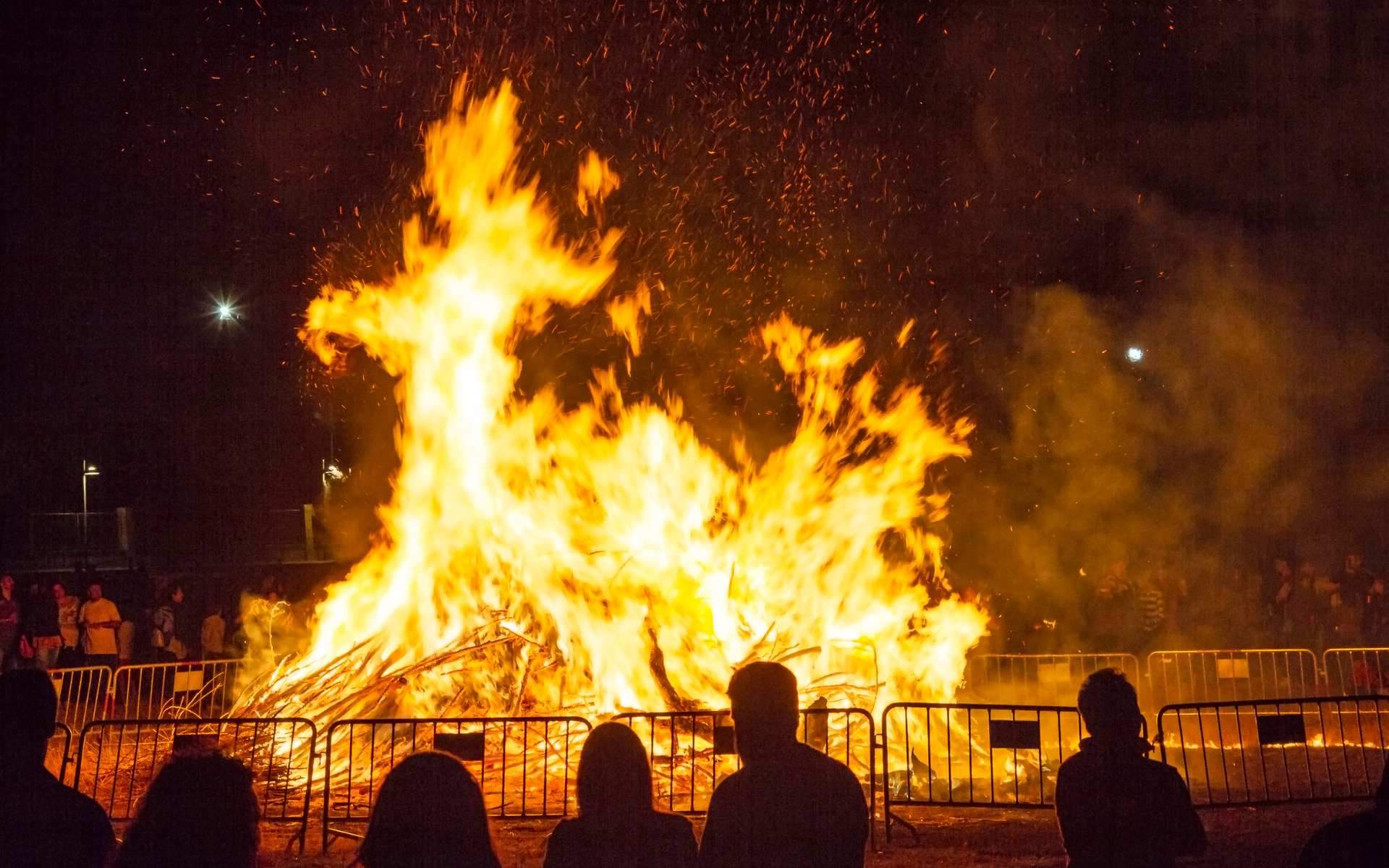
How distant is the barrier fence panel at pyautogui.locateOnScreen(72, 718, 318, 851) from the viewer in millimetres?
7644

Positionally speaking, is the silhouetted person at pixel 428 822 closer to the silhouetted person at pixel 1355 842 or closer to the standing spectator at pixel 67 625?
the silhouetted person at pixel 1355 842

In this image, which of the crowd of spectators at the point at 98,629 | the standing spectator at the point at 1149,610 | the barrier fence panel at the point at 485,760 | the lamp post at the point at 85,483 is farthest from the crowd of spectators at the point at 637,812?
the lamp post at the point at 85,483

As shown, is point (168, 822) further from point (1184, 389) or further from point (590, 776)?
point (1184, 389)

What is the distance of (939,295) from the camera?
16.6 m

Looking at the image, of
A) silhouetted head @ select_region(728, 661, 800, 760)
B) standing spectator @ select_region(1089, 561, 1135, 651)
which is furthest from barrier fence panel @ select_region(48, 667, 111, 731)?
standing spectator @ select_region(1089, 561, 1135, 651)

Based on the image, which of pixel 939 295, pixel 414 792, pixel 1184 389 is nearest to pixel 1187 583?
pixel 1184 389

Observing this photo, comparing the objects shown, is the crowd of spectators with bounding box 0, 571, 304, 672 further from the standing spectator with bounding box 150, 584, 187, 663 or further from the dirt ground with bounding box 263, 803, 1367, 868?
the dirt ground with bounding box 263, 803, 1367, 868

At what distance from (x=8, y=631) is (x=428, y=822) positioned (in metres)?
12.6

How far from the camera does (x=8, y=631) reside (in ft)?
41.9

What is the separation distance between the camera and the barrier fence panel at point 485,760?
754 centimetres

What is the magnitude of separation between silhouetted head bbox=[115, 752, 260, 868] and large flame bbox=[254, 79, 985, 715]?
257 inches

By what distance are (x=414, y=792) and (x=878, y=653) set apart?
26.9ft

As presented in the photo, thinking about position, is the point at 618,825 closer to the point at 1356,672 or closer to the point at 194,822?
the point at 194,822

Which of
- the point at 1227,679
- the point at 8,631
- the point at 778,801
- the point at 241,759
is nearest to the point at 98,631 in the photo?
the point at 8,631
